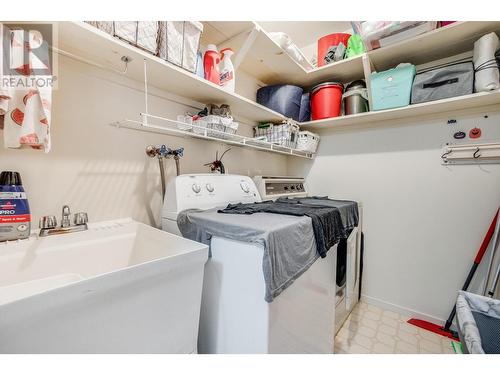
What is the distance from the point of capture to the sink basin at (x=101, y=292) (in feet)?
1.84

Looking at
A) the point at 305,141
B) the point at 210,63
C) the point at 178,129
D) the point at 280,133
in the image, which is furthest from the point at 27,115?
the point at 305,141

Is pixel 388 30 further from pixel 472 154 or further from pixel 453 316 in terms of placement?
pixel 453 316

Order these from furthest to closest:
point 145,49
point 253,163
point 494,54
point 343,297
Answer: point 253,163, point 343,297, point 494,54, point 145,49

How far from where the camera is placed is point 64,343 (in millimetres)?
615

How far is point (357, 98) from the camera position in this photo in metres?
2.06

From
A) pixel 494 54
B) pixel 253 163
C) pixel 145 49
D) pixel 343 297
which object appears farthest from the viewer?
pixel 253 163

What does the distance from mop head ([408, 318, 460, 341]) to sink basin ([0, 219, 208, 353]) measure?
6.71 feet

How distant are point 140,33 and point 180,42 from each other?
0.24 metres

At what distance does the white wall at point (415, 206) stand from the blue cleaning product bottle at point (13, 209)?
2.49 metres

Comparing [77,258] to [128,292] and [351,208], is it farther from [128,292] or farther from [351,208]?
[351,208]

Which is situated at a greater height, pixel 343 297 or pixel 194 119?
pixel 194 119
